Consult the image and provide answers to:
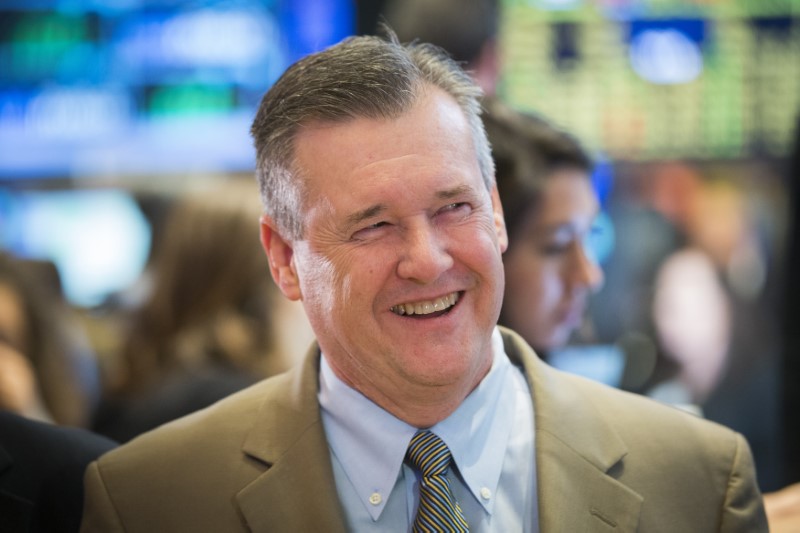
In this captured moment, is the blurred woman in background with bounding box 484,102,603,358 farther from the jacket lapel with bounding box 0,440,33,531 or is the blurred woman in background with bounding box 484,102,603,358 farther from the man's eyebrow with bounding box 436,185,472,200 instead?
the jacket lapel with bounding box 0,440,33,531

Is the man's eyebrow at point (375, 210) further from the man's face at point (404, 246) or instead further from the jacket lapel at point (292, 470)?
the jacket lapel at point (292, 470)

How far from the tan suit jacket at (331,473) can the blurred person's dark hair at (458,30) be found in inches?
55.4

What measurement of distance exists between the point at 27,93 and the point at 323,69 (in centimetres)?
383

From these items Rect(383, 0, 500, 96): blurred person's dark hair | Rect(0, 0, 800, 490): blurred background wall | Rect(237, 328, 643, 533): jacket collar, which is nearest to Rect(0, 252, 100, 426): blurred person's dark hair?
Rect(0, 0, 800, 490): blurred background wall

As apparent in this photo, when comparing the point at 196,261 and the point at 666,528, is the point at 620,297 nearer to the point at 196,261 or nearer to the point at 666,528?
the point at 196,261

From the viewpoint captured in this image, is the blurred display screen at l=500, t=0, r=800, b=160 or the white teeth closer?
the white teeth

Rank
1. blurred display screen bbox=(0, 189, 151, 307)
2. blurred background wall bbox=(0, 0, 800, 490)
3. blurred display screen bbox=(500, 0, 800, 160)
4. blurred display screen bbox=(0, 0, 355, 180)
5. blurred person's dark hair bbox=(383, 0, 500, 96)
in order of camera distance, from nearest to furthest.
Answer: blurred person's dark hair bbox=(383, 0, 500, 96) < blurred background wall bbox=(0, 0, 800, 490) < blurred display screen bbox=(500, 0, 800, 160) < blurred display screen bbox=(0, 0, 355, 180) < blurred display screen bbox=(0, 189, 151, 307)

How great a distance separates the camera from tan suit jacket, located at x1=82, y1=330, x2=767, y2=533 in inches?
73.1

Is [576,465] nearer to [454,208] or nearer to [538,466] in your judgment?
[538,466]

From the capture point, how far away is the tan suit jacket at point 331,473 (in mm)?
1857

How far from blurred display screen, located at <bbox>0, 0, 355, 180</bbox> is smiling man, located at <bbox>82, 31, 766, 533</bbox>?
332 centimetres

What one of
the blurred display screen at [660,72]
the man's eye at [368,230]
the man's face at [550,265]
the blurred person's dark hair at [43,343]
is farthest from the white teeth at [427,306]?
the blurred display screen at [660,72]

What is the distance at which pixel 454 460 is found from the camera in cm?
190

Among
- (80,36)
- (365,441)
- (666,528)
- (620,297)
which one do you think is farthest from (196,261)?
(80,36)
